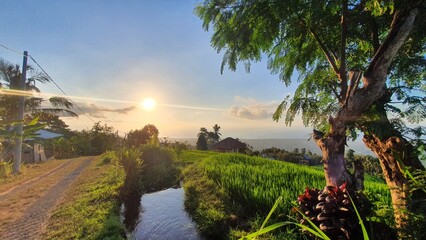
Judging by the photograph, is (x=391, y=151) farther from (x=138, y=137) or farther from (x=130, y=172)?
(x=138, y=137)

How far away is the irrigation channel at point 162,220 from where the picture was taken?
5.82 metres

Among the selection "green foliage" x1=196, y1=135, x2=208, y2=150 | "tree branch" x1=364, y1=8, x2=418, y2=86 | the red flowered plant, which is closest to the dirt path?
the red flowered plant

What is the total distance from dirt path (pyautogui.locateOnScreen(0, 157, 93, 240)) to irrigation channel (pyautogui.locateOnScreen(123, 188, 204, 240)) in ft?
7.05

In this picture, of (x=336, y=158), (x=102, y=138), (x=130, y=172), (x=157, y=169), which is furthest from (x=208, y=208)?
(x=102, y=138)

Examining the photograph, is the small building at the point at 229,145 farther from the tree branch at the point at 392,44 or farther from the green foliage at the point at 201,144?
the tree branch at the point at 392,44

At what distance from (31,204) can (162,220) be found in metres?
4.22

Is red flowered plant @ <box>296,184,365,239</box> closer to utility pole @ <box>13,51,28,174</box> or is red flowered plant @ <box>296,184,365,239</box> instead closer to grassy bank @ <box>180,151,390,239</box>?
grassy bank @ <box>180,151,390,239</box>

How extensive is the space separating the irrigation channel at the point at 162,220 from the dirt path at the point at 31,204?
7.05 ft

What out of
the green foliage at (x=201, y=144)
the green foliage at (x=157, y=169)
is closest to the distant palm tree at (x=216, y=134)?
the green foliage at (x=201, y=144)

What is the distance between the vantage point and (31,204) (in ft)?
24.6

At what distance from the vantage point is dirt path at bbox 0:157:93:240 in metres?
5.40

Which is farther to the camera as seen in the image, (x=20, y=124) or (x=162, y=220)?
(x=20, y=124)

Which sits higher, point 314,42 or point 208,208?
point 314,42

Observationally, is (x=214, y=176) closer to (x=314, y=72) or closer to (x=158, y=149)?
(x=314, y=72)
